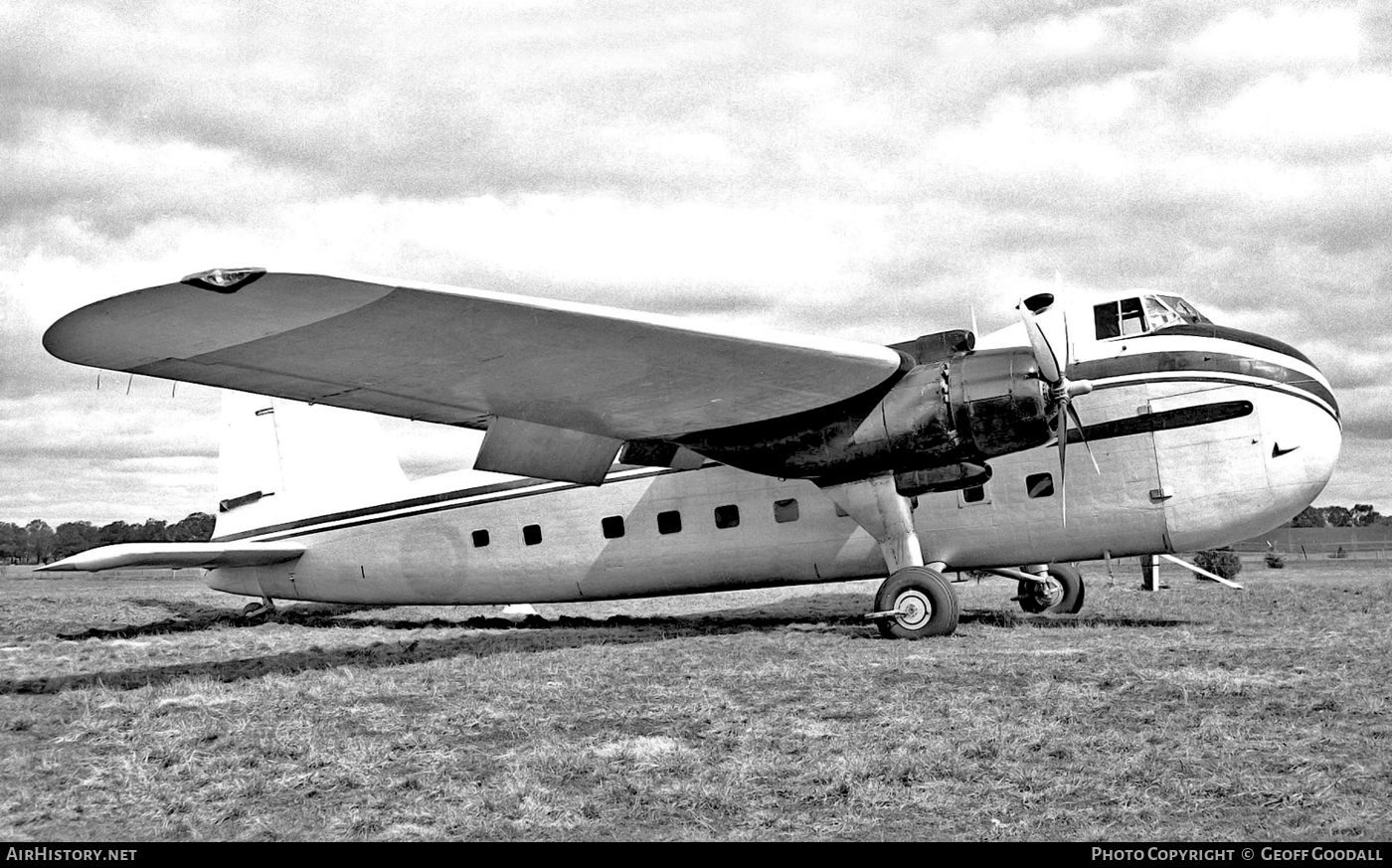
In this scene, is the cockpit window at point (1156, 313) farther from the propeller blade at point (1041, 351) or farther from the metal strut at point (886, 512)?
the metal strut at point (886, 512)

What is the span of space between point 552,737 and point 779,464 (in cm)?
645

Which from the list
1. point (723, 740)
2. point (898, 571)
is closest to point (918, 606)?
point (898, 571)

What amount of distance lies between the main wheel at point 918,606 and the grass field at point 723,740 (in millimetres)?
282

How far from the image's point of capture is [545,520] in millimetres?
15914

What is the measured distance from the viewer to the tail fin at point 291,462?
1828 cm

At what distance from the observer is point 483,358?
10031 millimetres

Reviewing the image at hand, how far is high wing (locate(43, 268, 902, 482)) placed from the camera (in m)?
7.89

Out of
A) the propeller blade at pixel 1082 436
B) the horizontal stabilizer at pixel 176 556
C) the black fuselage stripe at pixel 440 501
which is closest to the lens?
the propeller blade at pixel 1082 436

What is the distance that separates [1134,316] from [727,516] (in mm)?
6199

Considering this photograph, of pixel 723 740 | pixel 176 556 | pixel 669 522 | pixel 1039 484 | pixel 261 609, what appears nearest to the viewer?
pixel 723 740

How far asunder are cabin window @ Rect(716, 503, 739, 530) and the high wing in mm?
2142

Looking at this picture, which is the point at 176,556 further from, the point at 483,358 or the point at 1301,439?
the point at 1301,439

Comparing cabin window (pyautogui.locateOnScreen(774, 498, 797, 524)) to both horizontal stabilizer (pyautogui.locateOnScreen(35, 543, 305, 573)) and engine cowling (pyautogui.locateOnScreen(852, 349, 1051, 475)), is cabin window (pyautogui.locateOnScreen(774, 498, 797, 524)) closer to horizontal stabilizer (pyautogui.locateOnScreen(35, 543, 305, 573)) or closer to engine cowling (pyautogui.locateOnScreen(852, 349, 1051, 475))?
engine cowling (pyautogui.locateOnScreen(852, 349, 1051, 475))

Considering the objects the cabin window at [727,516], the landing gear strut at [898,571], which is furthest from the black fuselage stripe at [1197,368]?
the cabin window at [727,516]
